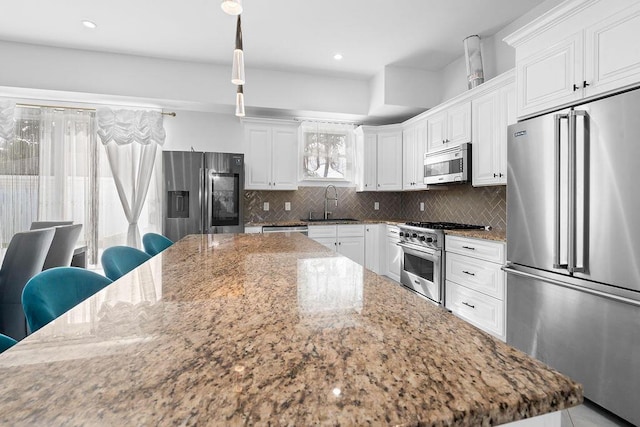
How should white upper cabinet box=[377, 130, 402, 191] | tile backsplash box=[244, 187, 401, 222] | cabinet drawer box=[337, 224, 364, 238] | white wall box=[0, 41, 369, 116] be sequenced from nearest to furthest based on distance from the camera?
white wall box=[0, 41, 369, 116] → cabinet drawer box=[337, 224, 364, 238] → white upper cabinet box=[377, 130, 402, 191] → tile backsplash box=[244, 187, 401, 222]

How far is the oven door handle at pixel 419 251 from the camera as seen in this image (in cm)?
338

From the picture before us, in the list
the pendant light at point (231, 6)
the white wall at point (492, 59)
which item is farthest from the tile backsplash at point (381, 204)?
the pendant light at point (231, 6)

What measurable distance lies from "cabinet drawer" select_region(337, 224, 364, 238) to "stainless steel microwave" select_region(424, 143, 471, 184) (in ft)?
3.61

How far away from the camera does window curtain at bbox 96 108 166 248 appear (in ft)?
13.6

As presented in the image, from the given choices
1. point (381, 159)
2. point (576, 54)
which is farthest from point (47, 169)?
point (576, 54)

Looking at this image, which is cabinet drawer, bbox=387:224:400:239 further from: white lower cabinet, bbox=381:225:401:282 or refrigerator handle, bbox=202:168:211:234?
refrigerator handle, bbox=202:168:211:234

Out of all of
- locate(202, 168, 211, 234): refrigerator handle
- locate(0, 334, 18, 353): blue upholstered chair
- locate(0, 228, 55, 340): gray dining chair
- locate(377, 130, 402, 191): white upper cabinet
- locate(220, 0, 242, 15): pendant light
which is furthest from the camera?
locate(377, 130, 402, 191): white upper cabinet

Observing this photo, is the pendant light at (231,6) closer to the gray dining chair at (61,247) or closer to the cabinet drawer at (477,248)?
the gray dining chair at (61,247)

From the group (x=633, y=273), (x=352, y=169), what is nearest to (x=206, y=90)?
(x=352, y=169)

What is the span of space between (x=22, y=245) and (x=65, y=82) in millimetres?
2502

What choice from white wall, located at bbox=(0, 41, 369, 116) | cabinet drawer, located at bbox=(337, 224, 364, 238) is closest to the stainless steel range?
cabinet drawer, located at bbox=(337, 224, 364, 238)

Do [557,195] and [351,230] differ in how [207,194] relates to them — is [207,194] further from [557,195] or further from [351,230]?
[557,195]

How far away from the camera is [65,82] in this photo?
369 cm

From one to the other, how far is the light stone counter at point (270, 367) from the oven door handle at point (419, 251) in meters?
2.62
